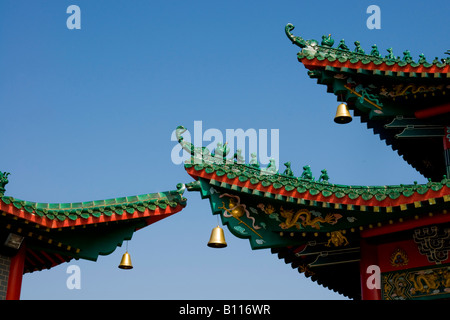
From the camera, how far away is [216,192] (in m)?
13.8

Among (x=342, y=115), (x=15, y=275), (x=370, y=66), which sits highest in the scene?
(x=370, y=66)

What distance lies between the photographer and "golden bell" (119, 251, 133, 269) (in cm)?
1398

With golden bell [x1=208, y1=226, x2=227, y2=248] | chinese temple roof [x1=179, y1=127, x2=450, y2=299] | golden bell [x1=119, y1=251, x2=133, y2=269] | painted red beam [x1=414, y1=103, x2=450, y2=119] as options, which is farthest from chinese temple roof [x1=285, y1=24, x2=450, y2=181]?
golden bell [x1=119, y1=251, x2=133, y2=269]

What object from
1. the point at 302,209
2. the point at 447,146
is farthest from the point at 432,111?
the point at 302,209

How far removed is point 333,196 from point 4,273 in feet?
19.5

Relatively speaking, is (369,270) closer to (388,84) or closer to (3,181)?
(388,84)

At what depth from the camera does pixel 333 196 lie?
507 inches

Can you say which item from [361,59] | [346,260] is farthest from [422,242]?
[361,59]

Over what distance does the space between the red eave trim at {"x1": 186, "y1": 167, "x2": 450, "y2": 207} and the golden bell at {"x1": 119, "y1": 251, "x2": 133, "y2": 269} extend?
2.03 meters
